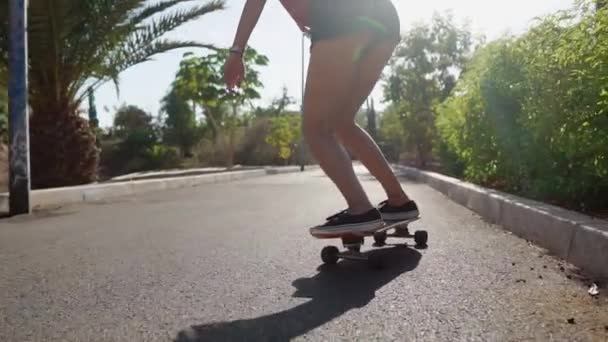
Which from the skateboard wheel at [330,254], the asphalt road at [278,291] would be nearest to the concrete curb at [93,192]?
the asphalt road at [278,291]

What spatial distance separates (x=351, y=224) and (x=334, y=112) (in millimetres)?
608

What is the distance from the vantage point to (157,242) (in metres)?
4.44

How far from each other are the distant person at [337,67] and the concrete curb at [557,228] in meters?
1.09

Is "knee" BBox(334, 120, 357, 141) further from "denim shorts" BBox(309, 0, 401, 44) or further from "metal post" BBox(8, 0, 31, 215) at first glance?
"metal post" BBox(8, 0, 31, 215)

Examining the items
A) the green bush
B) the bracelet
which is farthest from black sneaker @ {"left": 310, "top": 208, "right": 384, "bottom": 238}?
the green bush

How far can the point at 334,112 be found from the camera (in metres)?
3.26

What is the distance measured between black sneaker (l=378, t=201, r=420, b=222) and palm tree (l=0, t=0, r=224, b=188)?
804 centimetres

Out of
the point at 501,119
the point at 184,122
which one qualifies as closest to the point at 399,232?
the point at 501,119

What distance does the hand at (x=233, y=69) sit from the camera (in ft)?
10.8

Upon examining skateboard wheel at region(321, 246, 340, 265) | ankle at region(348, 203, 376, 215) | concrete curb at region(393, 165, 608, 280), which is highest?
ankle at region(348, 203, 376, 215)

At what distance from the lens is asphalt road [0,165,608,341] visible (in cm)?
217

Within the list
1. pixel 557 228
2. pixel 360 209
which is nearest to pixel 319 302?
pixel 360 209

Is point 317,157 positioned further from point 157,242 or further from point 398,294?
point 157,242

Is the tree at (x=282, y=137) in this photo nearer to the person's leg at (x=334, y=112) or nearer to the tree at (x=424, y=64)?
the tree at (x=424, y=64)
